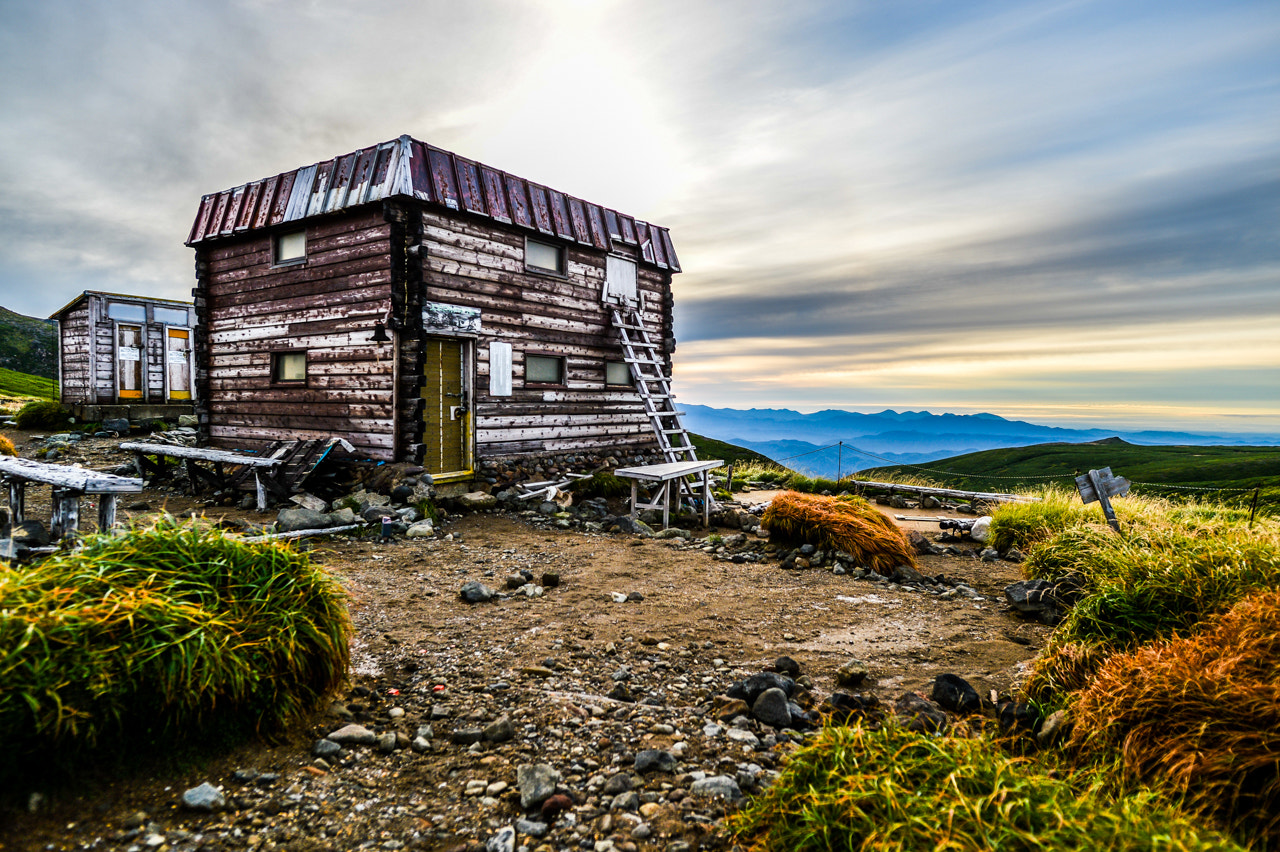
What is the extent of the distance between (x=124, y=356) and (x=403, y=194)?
18.9m

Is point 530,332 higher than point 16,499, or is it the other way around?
point 530,332

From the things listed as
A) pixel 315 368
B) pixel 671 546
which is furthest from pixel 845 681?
pixel 315 368

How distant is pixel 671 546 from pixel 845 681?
5.04m

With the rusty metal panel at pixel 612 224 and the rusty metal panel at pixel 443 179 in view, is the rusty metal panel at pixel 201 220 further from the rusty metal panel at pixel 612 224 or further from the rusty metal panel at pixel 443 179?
the rusty metal panel at pixel 612 224

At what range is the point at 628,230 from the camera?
16.4 m

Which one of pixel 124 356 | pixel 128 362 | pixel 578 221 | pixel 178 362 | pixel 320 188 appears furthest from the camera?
pixel 178 362

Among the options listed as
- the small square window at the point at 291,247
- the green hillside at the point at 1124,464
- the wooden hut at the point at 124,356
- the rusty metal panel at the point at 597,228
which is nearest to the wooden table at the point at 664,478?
the rusty metal panel at the point at 597,228

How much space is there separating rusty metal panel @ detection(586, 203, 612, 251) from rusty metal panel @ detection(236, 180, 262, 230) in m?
7.32

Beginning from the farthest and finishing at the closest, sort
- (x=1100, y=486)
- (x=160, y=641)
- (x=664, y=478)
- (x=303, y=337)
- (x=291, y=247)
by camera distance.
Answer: (x=291, y=247) < (x=303, y=337) < (x=664, y=478) < (x=1100, y=486) < (x=160, y=641)

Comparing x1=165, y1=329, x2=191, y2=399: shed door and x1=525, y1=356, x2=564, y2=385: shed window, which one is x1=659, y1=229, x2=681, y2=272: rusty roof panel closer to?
x1=525, y1=356, x2=564, y2=385: shed window

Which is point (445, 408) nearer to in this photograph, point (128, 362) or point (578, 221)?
point (578, 221)

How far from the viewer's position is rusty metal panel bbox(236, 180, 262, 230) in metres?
13.5

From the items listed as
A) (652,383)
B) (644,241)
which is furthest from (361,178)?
(652,383)

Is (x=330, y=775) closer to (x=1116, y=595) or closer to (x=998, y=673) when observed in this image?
(x=998, y=673)
